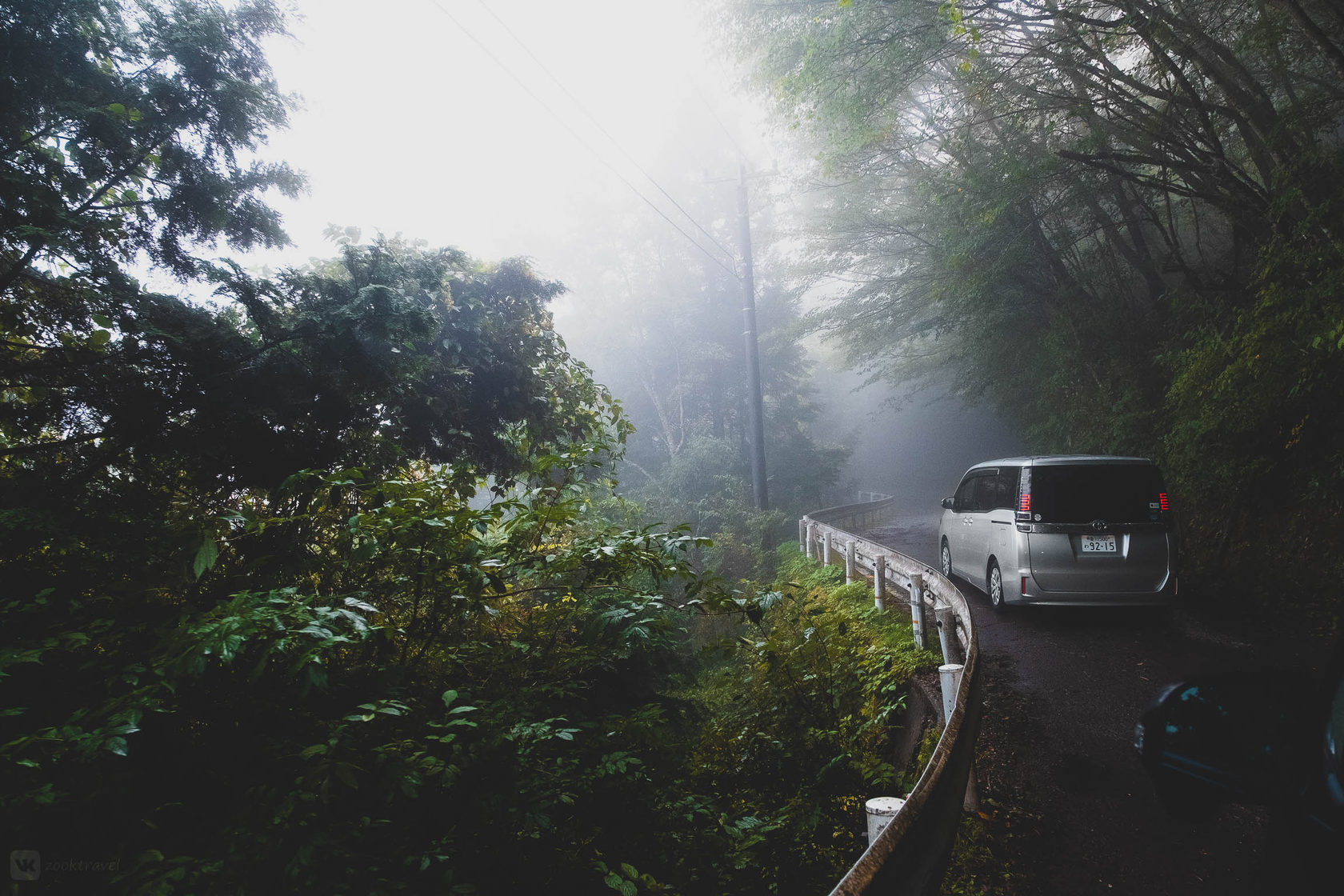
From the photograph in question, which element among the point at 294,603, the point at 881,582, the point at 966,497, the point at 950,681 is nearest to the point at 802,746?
the point at 950,681

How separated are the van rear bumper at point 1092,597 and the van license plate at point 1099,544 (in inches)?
→ 18.5

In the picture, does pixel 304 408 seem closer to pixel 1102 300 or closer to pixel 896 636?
pixel 896 636

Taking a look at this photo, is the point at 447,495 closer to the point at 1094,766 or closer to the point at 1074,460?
the point at 1094,766

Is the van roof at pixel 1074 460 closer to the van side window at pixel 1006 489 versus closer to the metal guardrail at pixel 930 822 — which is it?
the van side window at pixel 1006 489

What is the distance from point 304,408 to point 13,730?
299 centimetres

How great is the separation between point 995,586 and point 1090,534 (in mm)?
1382

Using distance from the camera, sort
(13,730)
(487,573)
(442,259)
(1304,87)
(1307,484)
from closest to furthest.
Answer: (13,730) → (487,573) → (442,259) → (1307,484) → (1304,87)

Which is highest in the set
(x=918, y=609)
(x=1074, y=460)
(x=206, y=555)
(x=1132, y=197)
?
(x=1132, y=197)

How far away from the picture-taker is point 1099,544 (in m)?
6.27

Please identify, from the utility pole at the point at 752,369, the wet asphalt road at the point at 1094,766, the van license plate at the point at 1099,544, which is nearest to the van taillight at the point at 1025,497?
the van license plate at the point at 1099,544

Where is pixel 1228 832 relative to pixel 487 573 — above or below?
below

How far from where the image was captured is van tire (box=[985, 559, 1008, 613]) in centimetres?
705

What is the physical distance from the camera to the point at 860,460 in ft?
182

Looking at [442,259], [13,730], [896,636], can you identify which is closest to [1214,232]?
[896,636]
